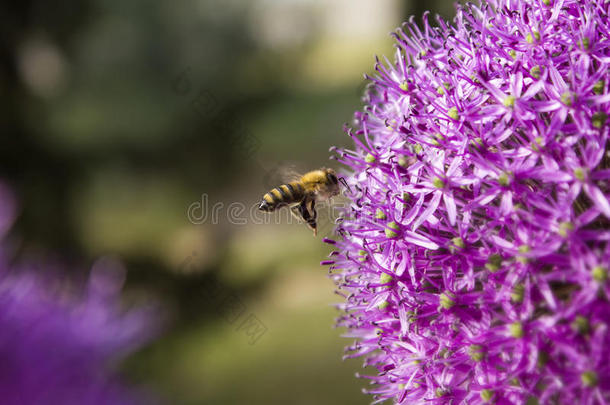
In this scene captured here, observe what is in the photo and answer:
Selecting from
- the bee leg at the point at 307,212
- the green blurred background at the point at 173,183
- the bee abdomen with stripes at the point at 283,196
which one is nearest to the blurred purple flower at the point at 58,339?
the bee abdomen with stripes at the point at 283,196

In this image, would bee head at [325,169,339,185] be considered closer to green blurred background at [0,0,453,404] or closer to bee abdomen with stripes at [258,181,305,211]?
bee abdomen with stripes at [258,181,305,211]

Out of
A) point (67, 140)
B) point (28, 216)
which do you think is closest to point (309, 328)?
point (28, 216)

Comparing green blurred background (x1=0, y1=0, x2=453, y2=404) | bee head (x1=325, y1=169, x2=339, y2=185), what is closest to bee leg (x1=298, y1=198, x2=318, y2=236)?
bee head (x1=325, y1=169, x2=339, y2=185)

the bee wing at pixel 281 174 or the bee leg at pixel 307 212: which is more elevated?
the bee wing at pixel 281 174

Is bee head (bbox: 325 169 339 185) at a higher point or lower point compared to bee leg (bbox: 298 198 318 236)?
higher

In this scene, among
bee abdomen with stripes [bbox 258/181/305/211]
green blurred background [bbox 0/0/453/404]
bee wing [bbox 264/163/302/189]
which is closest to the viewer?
bee abdomen with stripes [bbox 258/181/305/211]

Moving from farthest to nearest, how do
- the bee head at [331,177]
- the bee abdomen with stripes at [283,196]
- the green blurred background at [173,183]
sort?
the green blurred background at [173,183]
the bee head at [331,177]
the bee abdomen with stripes at [283,196]

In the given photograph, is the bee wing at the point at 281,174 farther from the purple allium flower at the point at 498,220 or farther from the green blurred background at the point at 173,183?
the green blurred background at the point at 173,183
